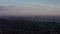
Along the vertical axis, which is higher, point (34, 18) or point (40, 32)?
point (34, 18)

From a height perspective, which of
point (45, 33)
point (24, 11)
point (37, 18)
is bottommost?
point (45, 33)

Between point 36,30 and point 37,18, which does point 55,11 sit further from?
point 36,30

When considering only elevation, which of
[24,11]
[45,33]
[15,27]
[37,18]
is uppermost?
[24,11]

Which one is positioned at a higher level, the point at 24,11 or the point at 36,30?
the point at 24,11

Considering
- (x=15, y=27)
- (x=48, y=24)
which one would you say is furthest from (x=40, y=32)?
(x=15, y=27)

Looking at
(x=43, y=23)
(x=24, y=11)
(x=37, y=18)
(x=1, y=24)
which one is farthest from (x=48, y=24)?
(x=1, y=24)

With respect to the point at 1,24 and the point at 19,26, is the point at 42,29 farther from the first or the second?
the point at 1,24
